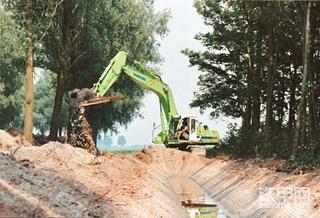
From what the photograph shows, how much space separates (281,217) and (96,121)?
4011 centimetres

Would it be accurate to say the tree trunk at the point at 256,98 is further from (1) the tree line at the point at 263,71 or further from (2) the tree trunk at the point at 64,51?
(2) the tree trunk at the point at 64,51

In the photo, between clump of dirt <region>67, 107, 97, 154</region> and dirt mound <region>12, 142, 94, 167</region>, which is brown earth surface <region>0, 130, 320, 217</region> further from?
clump of dirt <region>67, 107, 97, 154</region>

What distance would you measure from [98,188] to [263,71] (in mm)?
29075

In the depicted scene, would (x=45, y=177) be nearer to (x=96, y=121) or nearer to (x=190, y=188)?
(x=190, y=188)

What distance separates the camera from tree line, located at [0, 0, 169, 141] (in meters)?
30.0

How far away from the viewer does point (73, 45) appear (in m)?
36.8

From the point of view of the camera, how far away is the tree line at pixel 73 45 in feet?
98.5

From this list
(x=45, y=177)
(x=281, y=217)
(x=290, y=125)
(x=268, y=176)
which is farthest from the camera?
(x=290, y=125)

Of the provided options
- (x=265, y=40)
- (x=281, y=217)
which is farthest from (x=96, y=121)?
(x=281, y=217)

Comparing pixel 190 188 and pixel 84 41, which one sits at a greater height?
pixel 84 41

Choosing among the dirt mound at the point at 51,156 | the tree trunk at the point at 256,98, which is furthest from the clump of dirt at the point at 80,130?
the tree trunk at the point at 256,98

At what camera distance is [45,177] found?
1234 cm

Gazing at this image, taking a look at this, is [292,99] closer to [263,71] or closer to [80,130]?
[263,71]

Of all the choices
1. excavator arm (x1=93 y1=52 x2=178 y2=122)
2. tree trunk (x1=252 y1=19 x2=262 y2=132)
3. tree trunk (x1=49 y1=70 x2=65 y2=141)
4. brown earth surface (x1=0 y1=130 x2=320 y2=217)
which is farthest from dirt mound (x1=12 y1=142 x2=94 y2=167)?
tree trunk (x1=252 y1=19 x2=262 y2=132)
